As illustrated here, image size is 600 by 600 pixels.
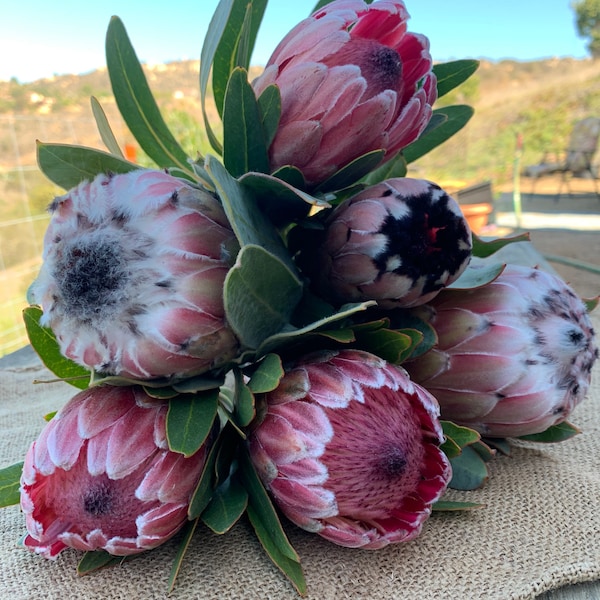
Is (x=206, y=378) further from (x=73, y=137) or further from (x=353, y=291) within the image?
(x=73, y=137)

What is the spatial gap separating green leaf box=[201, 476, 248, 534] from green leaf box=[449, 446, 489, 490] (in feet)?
0.73

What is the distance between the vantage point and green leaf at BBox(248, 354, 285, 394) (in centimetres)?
44

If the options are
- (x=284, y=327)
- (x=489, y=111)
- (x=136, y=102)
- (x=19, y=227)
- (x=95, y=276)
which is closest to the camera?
(x=95, y=276)

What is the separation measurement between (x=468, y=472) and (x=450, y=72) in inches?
16.9

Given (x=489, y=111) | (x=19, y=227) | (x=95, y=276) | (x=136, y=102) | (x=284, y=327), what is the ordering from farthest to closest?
(x=489, y=111)
(x=19, y=227)
(x=136, y=102)
(x=284, y=327)
(x=95, y=276)

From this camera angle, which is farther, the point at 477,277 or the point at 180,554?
the point at 477,277

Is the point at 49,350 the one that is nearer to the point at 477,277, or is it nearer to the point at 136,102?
the point at 136,102

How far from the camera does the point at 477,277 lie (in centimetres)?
57

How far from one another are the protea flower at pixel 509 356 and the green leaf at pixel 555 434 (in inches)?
2.4

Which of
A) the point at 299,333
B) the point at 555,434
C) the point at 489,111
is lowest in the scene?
the point at 489,111

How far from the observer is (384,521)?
0.46 metres

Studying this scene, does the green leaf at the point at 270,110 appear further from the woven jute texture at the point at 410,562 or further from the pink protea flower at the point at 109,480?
the woven jute texture at the point at 410,562

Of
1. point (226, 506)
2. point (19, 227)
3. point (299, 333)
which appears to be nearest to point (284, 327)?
point (299, 333)

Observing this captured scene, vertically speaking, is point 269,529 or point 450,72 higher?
point 450,72
